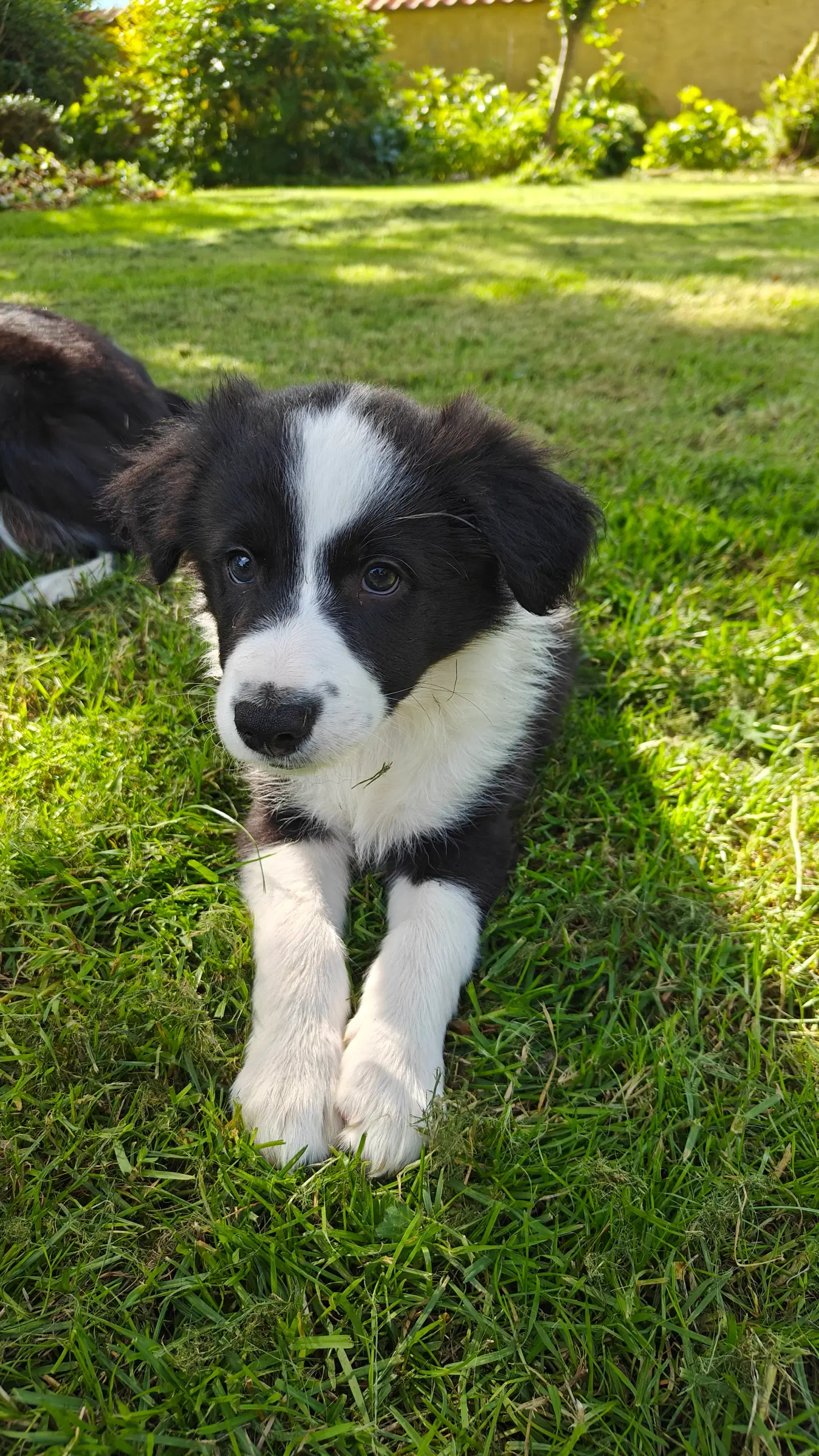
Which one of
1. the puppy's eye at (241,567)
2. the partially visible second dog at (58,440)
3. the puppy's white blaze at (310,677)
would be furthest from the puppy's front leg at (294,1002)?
the partially visible second dog at (58,440)

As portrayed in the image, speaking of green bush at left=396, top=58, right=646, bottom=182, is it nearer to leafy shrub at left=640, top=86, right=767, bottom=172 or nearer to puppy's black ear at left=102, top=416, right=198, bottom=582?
leafy shrub at left=640, top=86, right=767, bottom=172

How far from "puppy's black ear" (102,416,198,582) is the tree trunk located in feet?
43.3

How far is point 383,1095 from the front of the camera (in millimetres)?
1461

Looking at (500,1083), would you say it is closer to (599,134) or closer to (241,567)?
(241,567)

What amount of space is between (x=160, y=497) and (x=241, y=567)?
0.33 metres

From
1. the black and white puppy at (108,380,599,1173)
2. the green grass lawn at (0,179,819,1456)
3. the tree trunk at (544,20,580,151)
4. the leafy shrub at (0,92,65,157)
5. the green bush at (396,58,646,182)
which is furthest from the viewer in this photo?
the green bush at (396,58,646,182)

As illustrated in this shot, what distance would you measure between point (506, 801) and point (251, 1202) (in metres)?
0.98

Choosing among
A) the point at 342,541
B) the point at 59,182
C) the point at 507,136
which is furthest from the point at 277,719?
the point at 507,136

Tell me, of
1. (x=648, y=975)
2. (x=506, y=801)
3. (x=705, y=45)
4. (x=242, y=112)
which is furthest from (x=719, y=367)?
(x=705, y=45)

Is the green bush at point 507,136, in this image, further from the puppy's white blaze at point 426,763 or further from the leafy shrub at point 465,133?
the puppy's white blaze at point 426,763

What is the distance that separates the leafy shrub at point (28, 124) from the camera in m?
4.73

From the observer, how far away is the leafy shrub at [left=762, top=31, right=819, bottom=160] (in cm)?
1299

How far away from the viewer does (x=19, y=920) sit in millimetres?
1734

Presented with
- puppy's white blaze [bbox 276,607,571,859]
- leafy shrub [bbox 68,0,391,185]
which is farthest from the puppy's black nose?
leafy shrub [bbox 68,0,391,185]
